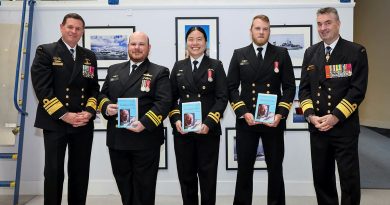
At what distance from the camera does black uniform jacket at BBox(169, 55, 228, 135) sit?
333 cm

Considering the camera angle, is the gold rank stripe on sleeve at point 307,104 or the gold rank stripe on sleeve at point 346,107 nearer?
the gold rank stripe on sleeve at point 346,107

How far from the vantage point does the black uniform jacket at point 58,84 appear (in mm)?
3215

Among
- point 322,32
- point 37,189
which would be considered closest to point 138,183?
point 322,32

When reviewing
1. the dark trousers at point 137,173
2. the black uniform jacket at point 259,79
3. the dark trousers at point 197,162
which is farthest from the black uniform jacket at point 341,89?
the dark trousers at point 137,173

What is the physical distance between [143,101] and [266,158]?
1.24 metres

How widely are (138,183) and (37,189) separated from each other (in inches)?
92.1

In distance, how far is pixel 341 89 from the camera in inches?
124

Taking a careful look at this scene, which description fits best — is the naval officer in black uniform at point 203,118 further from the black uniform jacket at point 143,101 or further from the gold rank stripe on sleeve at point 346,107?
the gold rank stripe on sleeve at point 346,107

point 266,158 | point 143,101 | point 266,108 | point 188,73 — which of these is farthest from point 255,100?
point 143,101

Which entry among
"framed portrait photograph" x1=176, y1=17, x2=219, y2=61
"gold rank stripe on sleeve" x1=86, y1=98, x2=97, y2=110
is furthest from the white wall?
"gold rank stripe on sleeve" x1=86, y1=98, x2=97, y2=110

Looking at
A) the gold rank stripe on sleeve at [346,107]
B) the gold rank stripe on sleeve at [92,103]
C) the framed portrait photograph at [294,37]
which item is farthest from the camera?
the framed portrait photograph at [294,37]

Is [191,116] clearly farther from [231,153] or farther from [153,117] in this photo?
[231,153]

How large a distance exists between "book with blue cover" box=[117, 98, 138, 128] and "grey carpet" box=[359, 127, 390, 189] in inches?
140

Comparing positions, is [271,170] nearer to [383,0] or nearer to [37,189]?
[37,189]
